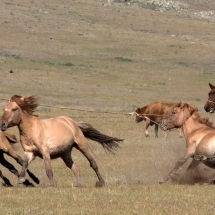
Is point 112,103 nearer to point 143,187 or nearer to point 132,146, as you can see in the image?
point 132,146

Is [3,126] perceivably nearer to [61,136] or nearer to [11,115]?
[11,115]

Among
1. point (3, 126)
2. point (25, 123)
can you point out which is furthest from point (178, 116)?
point (3, 126)

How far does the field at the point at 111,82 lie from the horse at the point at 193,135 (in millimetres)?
314

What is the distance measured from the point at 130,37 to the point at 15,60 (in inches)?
655

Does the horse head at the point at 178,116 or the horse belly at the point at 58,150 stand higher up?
the horse head at the point at 178,116

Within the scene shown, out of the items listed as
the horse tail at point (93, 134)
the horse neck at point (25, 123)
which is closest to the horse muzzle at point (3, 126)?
the horse neck at point (25, 123)

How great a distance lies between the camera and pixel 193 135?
12.7m

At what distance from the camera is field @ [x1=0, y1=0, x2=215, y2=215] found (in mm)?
10441

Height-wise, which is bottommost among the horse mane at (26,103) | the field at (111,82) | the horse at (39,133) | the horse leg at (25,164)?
the field at (111,82)

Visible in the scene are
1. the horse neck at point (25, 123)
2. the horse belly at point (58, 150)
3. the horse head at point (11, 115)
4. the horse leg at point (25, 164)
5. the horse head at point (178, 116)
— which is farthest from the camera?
the horse head at point (178, 116)

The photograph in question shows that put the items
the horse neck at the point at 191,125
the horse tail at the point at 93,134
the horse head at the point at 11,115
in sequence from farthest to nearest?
the horse tail at the point at 93,134 < the horse neck at the point at 191,125 < the horse head at the point at 11,115

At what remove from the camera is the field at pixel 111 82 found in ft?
34.3

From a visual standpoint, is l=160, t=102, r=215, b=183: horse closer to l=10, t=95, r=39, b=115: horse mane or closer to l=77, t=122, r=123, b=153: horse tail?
l=77, t=122, r=123, b=153: horse tail

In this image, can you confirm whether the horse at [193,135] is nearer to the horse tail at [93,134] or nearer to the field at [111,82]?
the field at [111,82]
